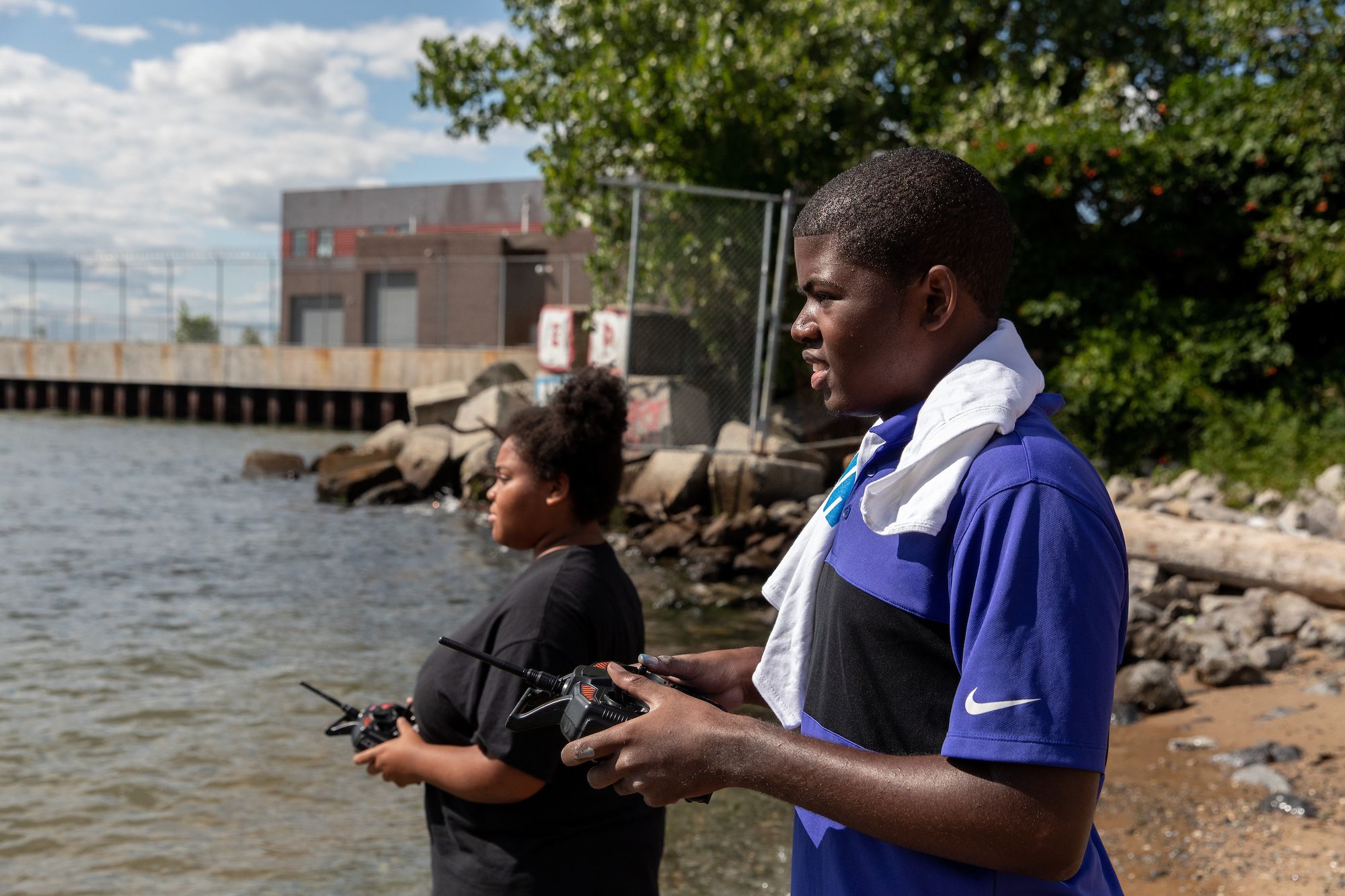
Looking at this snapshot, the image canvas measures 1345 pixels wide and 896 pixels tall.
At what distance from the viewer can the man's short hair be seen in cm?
165

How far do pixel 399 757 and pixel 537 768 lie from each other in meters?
0.48

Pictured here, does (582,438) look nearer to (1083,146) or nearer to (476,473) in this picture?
(1083,146)

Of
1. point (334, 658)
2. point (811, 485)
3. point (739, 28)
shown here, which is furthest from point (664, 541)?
point (739, 28)

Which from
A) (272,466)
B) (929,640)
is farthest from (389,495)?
(929,640)

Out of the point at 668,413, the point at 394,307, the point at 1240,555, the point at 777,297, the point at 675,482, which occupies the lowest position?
the point at 675,482

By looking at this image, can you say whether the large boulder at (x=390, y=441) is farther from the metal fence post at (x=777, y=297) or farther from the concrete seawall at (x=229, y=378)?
the metal fence post at (x=777, y=297)

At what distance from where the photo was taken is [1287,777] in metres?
5.59

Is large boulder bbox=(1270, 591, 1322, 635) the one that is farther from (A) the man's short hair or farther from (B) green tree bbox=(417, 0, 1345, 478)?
(A) the man's short hair

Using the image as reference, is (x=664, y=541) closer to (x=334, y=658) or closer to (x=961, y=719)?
(x=334, y=658)

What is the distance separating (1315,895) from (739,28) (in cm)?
1397

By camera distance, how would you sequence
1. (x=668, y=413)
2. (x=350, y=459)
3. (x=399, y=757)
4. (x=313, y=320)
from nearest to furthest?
1. (x=399, y=757)
2. (x=668, y=413)
3. (x=350, y=459)
4. (x=313, y=320)

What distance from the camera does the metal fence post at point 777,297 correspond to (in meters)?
13.1

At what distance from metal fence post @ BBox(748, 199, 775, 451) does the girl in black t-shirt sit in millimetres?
10380

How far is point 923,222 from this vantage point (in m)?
1.64
